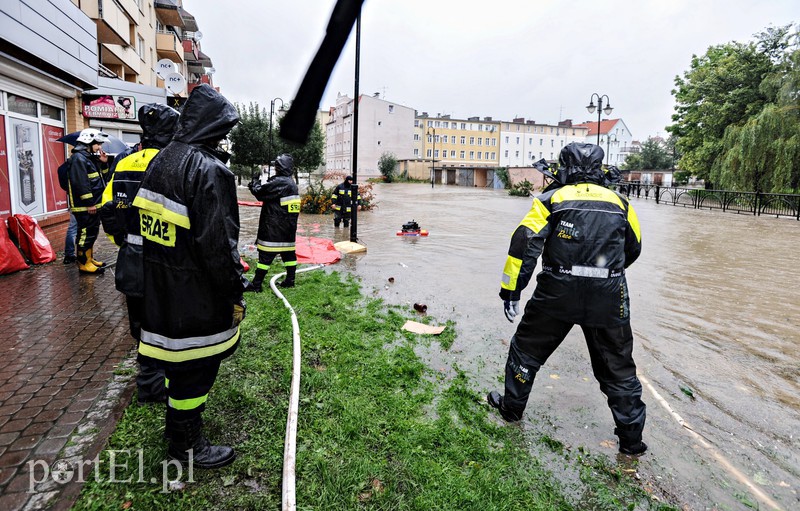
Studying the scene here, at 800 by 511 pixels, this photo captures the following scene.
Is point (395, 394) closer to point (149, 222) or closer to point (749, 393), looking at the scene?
point (149, 222)

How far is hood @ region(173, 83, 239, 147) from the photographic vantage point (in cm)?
287

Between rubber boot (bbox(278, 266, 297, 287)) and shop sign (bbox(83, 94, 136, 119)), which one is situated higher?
shop sign (bbox(83, 94, 136, 119))

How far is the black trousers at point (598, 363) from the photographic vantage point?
3510mm

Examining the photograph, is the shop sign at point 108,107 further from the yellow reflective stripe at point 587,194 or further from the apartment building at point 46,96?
the yellow reflective stripe at point 587,194

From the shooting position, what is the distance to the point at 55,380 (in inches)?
161

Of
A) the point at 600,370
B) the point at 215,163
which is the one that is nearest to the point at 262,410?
the point at 215,163

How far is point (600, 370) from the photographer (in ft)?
12.0

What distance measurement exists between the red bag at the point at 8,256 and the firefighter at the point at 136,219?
16.4 ft

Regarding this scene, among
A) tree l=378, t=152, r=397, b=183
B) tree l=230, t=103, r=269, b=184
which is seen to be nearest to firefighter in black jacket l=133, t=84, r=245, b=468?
tree l=230, t=103, r=269, b=184

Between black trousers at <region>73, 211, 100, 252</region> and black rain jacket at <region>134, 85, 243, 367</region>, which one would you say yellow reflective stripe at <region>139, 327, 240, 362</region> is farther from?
black trousers at <region>73, 211, 100, 252</region>

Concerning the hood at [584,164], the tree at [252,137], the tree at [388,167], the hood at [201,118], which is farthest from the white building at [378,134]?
the hood at [201,118]

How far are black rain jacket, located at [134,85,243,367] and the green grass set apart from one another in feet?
2.55

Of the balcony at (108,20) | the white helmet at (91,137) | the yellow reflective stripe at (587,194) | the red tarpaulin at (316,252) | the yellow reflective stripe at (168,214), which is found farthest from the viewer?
the balcony at (108,20)

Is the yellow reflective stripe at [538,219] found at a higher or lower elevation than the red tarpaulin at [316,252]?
higher
